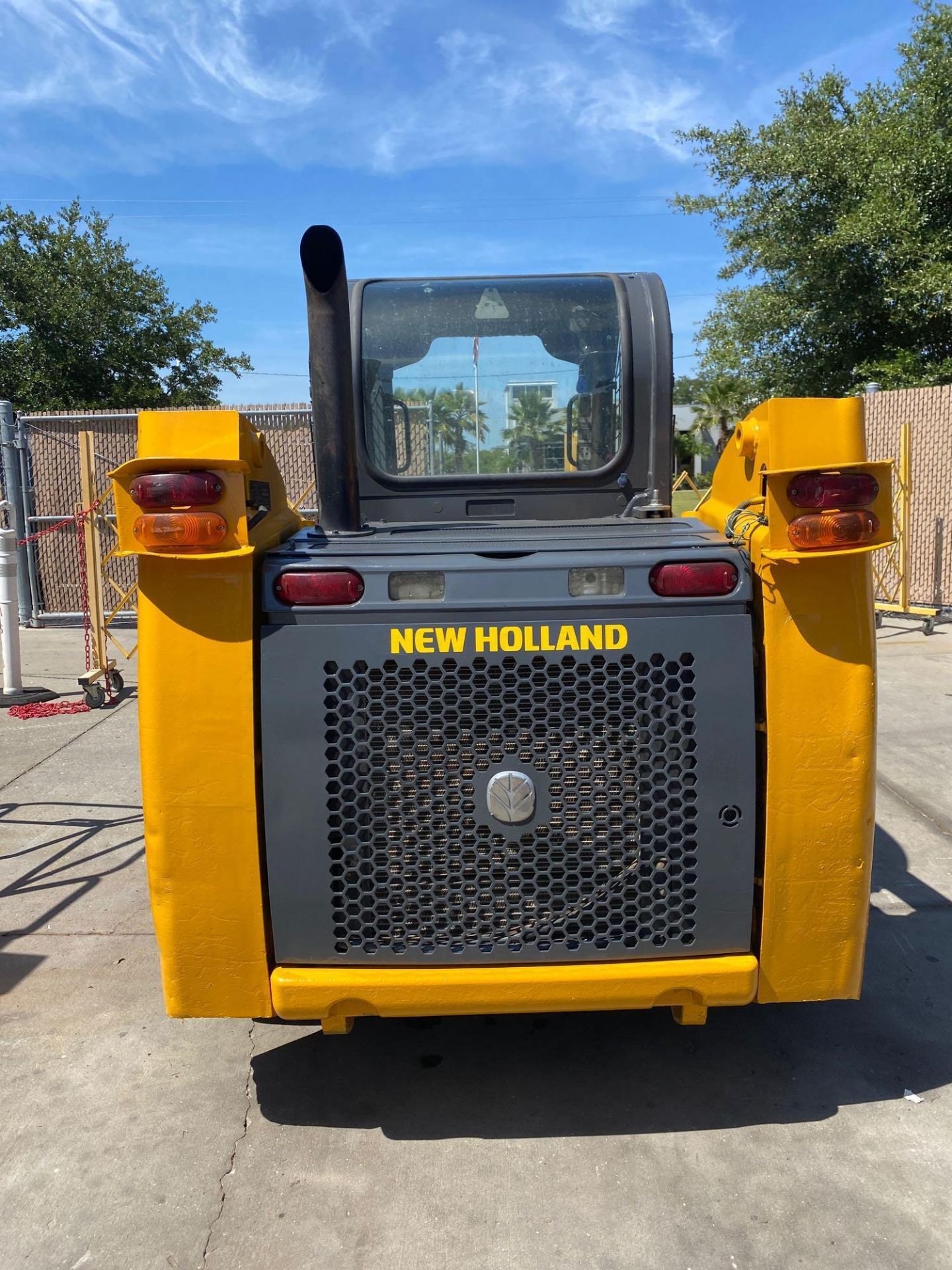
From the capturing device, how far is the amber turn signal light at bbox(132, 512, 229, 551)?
2.53 m

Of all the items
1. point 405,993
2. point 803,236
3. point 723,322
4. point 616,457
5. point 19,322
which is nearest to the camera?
point 405,993

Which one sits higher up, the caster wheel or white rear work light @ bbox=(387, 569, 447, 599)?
white rear work light @ bbox=(387, 569, 447, 599)

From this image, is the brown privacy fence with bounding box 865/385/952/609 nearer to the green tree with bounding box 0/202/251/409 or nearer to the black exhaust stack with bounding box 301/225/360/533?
the black exhaust stack with bounding box 301/225/360/533

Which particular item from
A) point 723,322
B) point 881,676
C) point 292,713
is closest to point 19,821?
point 292,713

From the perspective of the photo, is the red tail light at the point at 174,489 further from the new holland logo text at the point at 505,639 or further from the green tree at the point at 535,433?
the green tree at the point at 535,433

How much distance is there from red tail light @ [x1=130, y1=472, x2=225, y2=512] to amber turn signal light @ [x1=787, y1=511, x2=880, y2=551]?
59.5 inches

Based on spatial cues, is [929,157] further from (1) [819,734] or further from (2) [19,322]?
(2) [19,322]

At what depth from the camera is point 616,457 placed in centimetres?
388

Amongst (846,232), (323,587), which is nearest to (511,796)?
(323,587)

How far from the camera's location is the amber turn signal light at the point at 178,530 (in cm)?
253

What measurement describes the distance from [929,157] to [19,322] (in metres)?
18.1

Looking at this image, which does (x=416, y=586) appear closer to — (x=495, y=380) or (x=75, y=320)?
(x=495, y=380)

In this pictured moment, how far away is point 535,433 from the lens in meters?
3.97

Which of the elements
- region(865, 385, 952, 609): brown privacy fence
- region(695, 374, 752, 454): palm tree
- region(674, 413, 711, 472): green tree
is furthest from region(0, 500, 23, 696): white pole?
region(674, 413, 711, 472): green tree
